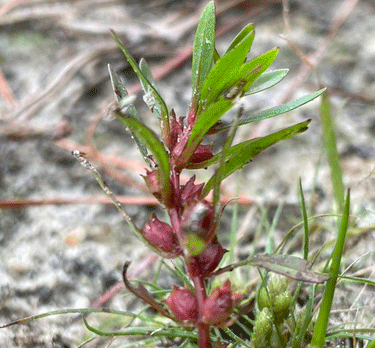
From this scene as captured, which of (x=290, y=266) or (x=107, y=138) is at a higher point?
(x=107, y=138)

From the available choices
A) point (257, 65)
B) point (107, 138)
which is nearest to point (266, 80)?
point (257, 65)

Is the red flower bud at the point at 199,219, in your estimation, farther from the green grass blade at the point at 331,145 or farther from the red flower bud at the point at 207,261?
the green grass blade at the point at 331,145

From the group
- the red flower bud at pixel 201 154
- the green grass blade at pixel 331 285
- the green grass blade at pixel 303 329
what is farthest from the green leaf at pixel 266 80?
the green grass blade at pixel 303 329

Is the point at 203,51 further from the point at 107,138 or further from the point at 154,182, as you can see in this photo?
the point at 107,138

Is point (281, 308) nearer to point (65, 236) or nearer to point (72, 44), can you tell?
point (65, 236)

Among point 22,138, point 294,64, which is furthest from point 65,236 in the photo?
point 294,64

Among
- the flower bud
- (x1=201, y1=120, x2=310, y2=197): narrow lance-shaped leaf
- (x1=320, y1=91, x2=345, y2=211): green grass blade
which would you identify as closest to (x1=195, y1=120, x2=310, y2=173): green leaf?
(x1=201, y1=120, x2=310, y2=197): narrow lance-shaped leaf
